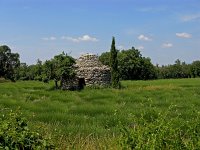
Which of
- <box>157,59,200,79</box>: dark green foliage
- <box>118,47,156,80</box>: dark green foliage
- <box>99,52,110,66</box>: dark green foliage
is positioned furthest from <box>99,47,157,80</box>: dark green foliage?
<box>157,59,200,79</box>: dark green foliage

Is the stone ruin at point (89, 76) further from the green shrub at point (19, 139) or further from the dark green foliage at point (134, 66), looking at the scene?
the dark green foliage at point (134, 66)

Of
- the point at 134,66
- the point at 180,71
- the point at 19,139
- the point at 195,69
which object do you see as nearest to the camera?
the point at 19,139

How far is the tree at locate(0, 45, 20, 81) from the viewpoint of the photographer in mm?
105188

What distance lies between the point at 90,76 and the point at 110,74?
2.97 m

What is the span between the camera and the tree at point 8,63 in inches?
4141

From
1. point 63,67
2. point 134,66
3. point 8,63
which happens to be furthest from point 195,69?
point 63,67

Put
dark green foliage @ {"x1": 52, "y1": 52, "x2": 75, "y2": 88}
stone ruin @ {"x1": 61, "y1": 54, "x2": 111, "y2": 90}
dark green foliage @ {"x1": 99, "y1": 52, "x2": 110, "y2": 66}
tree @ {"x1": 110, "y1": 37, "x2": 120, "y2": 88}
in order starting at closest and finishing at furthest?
dark green foliage @ {"x1": 52, "y1": 52, "x2": 75, "y2": 88}, stone ruin @ {"x1": 61, "y1": 54, "x2": 111, "y2": 90}, tree @ {"x1": 110, "y1": 37, "x2": 120, "y2": 88}, dark green foliage @ {"x1": 99, "y1": 52, "x2": 110, "y2": 66}

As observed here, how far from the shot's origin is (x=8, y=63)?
11306cm

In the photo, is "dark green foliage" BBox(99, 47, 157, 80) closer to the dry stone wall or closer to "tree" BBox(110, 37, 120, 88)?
"tree" BBox(110, 37, 120, 88)

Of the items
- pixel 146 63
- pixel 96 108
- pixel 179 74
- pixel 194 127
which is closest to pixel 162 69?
pixel 179 74

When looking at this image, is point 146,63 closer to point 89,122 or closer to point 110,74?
point 110,74

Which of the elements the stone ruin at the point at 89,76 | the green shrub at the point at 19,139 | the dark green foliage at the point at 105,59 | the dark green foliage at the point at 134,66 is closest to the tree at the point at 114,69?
the stone ruin at the point at 89,76

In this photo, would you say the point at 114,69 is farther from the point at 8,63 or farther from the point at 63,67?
the point at 8,63

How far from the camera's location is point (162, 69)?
146625mm
